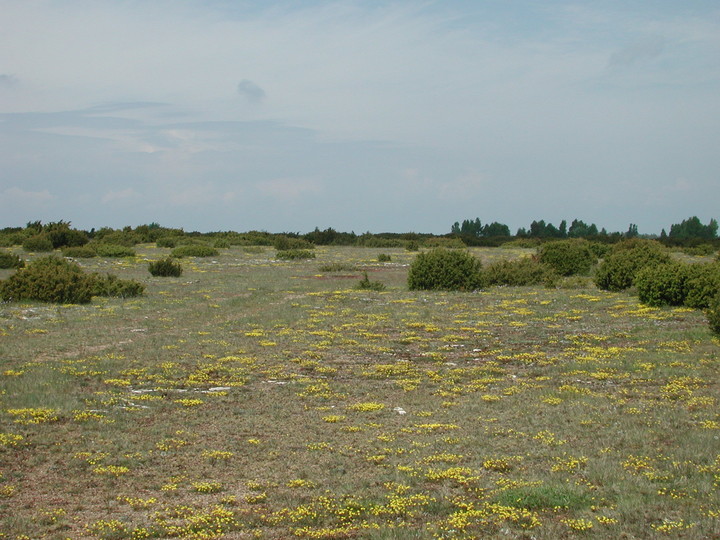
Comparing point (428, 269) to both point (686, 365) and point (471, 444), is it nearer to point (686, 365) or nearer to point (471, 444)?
point (686, 365)

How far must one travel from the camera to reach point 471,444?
28.7 ft

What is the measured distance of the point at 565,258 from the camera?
33.7 meters

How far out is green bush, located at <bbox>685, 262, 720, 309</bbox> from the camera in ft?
61.3

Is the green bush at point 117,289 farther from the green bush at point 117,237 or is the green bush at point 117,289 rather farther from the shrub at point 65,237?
the green bush at point 117,237

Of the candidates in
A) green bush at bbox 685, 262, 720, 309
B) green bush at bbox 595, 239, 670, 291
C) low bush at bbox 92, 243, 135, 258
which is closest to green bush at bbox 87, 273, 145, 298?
green bush at bbox 595, 239, 670, 291

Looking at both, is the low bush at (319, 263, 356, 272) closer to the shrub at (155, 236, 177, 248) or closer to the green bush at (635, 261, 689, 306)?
the green bush at (635, 261, 689, 306)

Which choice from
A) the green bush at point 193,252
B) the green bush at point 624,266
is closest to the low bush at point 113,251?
the green bush at point 193,252

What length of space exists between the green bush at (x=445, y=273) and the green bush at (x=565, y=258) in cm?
716

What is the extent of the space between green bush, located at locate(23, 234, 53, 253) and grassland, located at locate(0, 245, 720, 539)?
91.9 feet

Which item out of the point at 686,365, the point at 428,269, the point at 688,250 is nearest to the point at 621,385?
the point at 686,365

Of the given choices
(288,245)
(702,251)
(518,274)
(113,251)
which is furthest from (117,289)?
(702,251)

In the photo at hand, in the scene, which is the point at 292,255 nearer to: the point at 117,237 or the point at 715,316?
the point at 117,237

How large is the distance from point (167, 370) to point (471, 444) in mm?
6648

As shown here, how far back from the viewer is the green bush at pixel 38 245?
44.6m
